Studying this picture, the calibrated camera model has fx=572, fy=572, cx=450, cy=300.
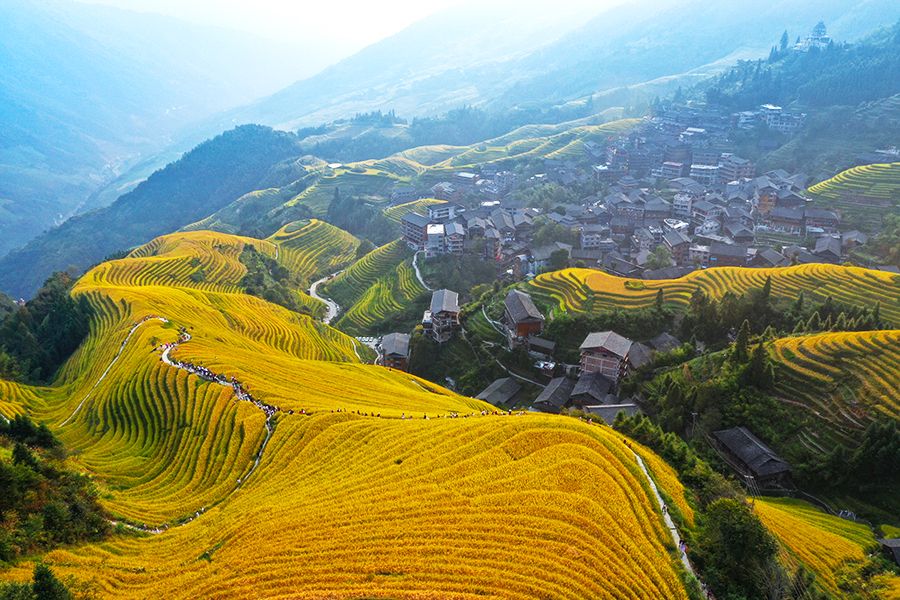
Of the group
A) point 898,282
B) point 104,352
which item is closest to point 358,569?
point 104,352

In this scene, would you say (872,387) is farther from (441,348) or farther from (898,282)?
(441,348)

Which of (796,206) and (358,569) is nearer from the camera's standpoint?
(358,569)

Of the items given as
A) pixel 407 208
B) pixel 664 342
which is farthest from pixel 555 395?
pixel 407 208

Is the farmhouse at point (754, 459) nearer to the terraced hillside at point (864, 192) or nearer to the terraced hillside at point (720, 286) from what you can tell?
the terraced hillside at point (720, 286)

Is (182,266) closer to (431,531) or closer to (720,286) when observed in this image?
(720,286)

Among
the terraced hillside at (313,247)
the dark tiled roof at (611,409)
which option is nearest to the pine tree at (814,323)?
the dark tiled roof at (611,409)

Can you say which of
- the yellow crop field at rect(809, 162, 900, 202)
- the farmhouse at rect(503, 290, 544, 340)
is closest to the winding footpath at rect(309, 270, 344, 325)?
the farmhouse at rect(503, 290, 544, 340)

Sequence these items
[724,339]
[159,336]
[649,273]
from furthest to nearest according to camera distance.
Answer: [649,273] → [724,339] → [159,336]
